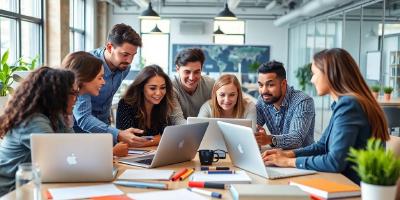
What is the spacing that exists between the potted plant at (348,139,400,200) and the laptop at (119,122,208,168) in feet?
3.13

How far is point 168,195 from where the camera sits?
170cm

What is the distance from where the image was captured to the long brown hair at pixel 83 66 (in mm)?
2529

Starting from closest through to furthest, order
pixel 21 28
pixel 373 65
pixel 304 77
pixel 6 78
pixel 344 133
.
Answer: pixel 344 133
pixel 6 78
pixel 21 28
pixel 373 65
pixel 304 77

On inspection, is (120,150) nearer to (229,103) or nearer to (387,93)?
(229,103)

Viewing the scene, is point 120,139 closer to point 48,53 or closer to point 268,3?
point 48,53

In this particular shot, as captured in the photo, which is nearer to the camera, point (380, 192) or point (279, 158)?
point (380, 192)

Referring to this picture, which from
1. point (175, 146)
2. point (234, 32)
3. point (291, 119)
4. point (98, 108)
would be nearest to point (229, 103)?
point (291, 119)

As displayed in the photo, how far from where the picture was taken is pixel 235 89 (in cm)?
290

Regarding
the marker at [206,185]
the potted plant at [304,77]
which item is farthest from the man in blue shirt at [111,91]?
the potted plant at [304,77]

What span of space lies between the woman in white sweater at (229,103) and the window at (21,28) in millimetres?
3780

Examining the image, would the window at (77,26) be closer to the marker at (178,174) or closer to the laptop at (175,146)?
the laptop at (175,146)

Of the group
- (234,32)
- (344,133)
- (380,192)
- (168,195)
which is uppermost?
(234,32)

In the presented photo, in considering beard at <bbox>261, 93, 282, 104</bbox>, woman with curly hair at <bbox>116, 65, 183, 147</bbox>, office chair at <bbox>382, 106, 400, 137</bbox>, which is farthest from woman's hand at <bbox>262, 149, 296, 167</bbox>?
office chair at <bbox>382, 106, 400, 137</bbox>

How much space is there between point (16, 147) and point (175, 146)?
72 centimetres
